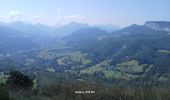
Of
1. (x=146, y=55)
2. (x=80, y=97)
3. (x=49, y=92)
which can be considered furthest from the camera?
(x=146, y=55)

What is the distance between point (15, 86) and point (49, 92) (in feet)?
7.09

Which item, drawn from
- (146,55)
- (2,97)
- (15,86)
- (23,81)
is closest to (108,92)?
(2,97)

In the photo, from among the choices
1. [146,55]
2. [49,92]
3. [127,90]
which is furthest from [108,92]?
[146,55]

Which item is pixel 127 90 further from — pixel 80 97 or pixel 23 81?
pixel 23 81

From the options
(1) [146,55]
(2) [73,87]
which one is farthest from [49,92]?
(1) [146,55]

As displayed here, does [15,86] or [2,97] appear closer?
[2,97]

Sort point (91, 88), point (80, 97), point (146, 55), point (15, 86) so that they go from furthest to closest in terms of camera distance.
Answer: point (146, 55), point (15, 86), point (91, 88), point (80, 97)

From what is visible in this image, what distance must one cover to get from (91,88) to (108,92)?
386 millimetres

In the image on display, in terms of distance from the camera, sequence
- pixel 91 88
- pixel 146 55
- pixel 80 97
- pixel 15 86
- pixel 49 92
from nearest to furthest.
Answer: pixel 80 97 < pixel 91 88 < pixel 49 92 < pixel 15 86 < pixel 146 55

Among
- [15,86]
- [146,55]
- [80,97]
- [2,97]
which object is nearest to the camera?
[2,97]

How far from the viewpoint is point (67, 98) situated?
584 centimetres

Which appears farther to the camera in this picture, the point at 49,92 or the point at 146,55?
the point at 146,55

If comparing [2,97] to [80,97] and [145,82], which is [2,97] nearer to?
[80,97]

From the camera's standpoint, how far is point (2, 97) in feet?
17.4
